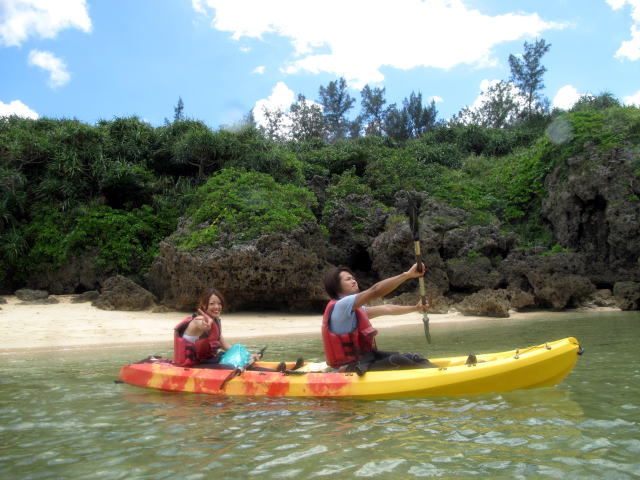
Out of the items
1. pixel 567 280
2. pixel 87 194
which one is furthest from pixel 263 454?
pixel 87 194

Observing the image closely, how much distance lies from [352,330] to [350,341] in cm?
14

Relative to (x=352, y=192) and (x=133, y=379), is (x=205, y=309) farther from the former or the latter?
(x=352, y=192)

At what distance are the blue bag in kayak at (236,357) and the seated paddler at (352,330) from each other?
3.78 ft

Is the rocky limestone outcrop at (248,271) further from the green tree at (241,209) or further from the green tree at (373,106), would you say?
the green tree at (373,106)

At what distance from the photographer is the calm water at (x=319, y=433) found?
2.98 meters

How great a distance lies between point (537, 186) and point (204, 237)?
40.4 feet

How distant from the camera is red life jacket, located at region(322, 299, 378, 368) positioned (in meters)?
5.00

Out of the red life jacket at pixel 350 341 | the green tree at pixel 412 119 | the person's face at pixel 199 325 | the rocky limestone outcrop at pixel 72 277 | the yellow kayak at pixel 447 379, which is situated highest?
the green tree at pixel 412 119

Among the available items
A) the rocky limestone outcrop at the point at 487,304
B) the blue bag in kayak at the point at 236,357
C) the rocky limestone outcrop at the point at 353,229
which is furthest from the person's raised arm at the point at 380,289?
the rocky limestone outcrop at the point at 353,229

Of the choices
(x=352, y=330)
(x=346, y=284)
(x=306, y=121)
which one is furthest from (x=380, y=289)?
(x=306, y=121)

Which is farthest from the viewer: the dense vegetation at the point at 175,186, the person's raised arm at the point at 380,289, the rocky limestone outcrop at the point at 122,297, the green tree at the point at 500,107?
the green tree at the point at 500,107

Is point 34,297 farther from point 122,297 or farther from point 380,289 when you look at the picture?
point 380,289

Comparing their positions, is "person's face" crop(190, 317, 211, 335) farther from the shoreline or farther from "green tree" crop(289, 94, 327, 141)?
"green tree" crop(289, 94, 327, 141)

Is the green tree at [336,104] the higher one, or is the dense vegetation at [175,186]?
the green tree at [336,104]
